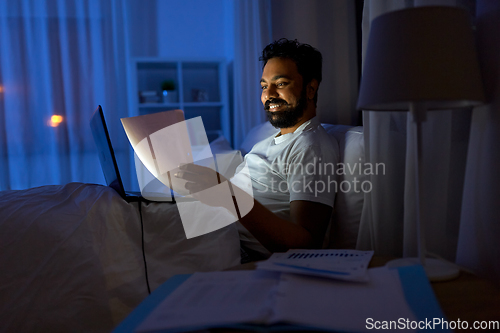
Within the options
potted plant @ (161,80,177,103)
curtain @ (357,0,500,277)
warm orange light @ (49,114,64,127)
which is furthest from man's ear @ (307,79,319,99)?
warm orange light @ (49,114,64,127)

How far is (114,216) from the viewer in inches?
40.1

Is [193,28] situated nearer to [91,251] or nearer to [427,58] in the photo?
[91,251]

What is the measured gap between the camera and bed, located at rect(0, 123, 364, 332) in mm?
861

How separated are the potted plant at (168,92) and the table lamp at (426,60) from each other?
274cm

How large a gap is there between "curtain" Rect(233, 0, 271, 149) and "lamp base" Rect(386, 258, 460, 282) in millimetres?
2131

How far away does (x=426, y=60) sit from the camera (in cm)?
59

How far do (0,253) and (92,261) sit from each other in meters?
0.21

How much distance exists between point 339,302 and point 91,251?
0.69m

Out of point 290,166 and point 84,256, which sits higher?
point 290,166

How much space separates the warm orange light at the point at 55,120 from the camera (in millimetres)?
3039

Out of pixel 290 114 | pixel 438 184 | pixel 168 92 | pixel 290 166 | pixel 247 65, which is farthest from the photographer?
pixel 168 92

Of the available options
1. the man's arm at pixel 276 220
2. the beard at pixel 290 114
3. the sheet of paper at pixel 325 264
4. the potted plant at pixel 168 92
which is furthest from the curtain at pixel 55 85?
the sheet of paper at pixel 325 264

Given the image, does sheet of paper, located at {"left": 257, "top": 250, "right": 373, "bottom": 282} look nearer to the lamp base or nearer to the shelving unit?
the lamp base

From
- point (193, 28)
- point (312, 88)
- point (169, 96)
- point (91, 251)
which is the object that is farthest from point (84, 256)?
point (193, 28)
